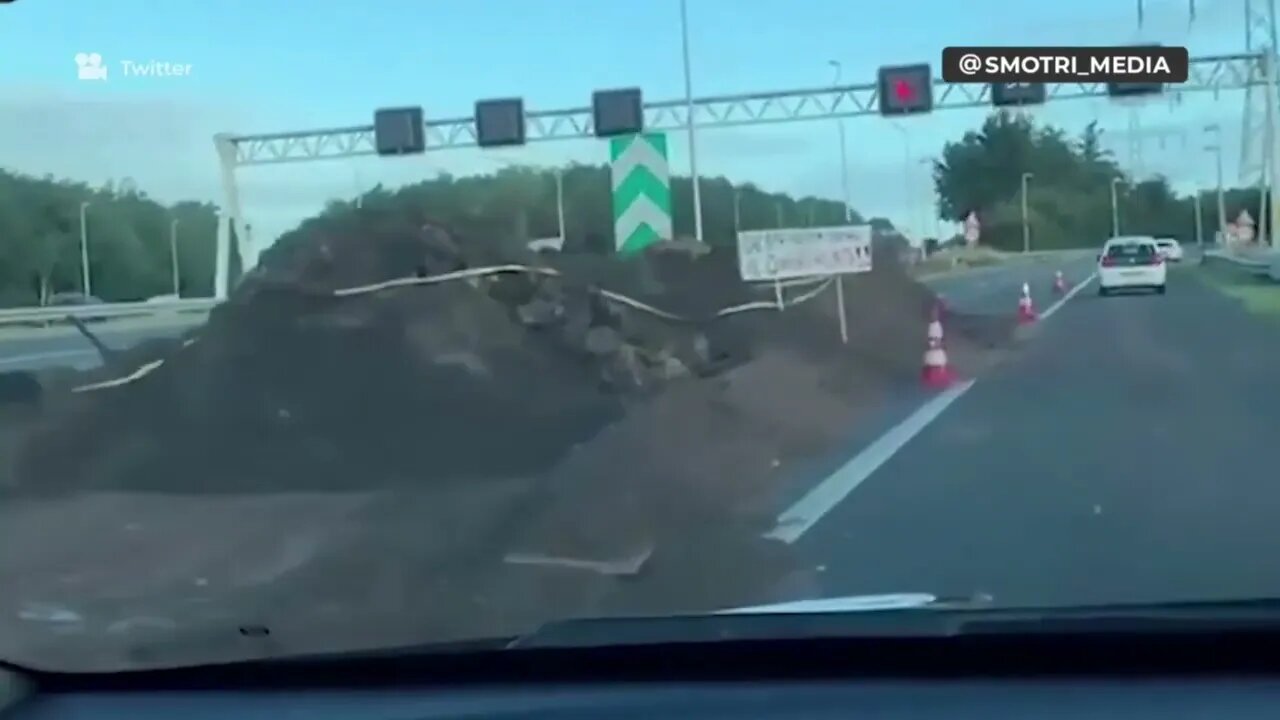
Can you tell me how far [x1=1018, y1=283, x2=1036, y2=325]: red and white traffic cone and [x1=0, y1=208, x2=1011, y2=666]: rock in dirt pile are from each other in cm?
12

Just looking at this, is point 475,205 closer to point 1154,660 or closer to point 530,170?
point 530,170

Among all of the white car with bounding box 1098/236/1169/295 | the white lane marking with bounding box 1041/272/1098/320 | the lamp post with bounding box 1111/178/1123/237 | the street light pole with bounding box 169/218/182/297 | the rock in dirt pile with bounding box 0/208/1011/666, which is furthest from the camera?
the white lane marking with bounding box 1041/272/1098/320

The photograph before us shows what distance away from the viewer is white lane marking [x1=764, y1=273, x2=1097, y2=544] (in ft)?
21.0

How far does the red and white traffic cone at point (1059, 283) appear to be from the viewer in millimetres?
6176

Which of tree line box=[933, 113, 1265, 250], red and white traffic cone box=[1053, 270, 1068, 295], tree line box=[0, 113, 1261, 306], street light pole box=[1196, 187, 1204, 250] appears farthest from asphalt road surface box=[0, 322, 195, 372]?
street light pole box=[1196, 187, 1204, 250]

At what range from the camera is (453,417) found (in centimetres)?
670

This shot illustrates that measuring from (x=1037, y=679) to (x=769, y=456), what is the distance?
3.62 m

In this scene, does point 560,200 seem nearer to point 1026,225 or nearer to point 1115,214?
point 1026,225

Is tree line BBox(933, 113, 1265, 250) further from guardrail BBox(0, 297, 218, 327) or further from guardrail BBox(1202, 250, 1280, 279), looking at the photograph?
guardrail BBox(0, 297, 218, 327)

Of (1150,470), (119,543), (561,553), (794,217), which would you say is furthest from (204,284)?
(1150,470)

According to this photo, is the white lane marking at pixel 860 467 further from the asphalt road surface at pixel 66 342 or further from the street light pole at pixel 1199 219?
the asphalt road surface at pixel 66 342

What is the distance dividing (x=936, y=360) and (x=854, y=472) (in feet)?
2.44

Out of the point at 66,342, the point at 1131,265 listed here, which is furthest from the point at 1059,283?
the point at 66,342

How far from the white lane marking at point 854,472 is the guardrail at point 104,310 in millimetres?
1999
